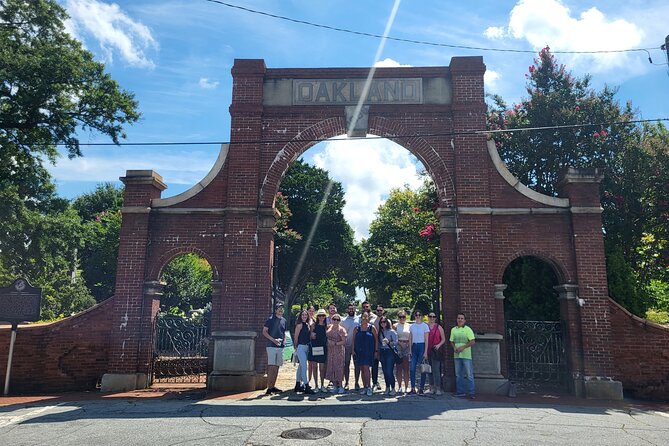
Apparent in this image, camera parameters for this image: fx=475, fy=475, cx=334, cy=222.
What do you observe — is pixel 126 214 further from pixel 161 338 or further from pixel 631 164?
pixel 631 164

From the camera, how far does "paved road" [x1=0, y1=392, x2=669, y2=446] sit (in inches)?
229

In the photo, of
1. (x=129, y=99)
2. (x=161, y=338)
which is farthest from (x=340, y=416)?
(x=129, y=99)

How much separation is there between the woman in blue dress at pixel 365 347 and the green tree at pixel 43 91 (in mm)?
11365

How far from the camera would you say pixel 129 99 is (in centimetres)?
1734

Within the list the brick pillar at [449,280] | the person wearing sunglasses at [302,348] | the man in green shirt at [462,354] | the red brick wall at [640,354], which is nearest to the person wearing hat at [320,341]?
the person wearing sunglasses at [302,348]

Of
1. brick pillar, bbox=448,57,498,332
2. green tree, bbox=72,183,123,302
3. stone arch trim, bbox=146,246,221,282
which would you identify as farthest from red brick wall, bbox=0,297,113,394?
green tree, bbox=72,183,123,302

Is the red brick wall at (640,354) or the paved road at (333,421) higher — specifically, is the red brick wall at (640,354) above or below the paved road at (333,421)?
above

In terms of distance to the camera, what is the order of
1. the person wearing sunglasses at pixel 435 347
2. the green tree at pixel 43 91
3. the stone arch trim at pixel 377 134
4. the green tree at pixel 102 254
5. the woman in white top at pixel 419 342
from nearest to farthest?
the woman in white top at pixel 419 342
the person wearing sunglasses at pixel 435 347
the stone arch trim at pixel 377 134
the green tree at pixel 43 91
the green tree at pixel 102 254

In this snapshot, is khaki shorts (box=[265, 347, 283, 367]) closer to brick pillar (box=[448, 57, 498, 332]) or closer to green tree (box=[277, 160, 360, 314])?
brick pillar (box=[448, 57, 498, 332])

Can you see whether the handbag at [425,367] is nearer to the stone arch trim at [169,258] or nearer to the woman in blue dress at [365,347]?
the woman in blue dress at [365,347]

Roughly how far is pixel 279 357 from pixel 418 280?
2015cm

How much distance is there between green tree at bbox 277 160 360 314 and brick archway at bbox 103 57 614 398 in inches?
755

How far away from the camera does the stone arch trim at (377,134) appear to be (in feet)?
35.4

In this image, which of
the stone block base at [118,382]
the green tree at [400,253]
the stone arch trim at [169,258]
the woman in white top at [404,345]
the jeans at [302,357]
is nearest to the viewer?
the jeans at [302,357]
